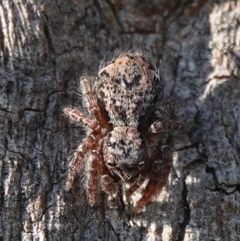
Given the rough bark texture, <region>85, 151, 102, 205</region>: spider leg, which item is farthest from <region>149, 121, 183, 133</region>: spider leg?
<region>85, 151, 102, 205</region>: spider leg

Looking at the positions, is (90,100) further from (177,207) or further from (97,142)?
(177,207)

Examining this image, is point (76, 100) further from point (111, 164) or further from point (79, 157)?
point (111, 164)

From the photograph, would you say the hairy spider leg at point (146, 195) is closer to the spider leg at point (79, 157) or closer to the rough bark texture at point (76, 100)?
the rough bark texture at point (76, 100)

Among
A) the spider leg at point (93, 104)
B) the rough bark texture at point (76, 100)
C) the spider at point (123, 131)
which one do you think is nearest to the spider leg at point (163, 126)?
the spider at point (123, 131)

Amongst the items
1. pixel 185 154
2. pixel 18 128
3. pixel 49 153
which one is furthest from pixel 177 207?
pixel 18 128

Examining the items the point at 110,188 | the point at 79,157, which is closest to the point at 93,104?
the point at 79,157
